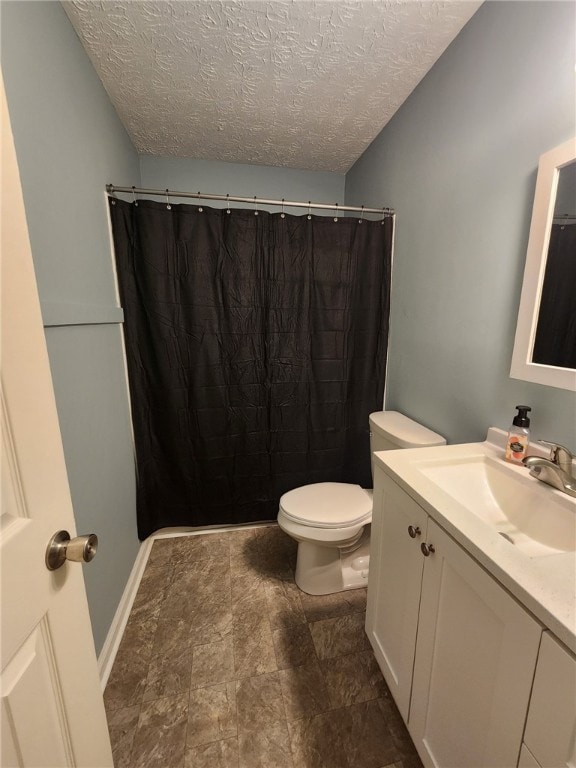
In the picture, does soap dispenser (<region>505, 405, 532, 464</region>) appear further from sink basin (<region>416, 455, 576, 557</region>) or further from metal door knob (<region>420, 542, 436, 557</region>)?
metal door knob (<region>420, 542, 436, 557</region>)

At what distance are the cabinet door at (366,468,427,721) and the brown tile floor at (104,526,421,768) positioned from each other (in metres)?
0.17

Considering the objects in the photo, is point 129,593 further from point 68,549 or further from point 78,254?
point 78,254

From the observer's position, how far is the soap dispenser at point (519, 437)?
36.9 inches

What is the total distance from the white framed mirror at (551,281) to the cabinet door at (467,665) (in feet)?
1.96

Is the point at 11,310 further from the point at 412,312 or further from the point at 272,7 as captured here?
the point at 412,312

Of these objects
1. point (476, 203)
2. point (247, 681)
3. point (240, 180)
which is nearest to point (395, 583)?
point (247, 681)

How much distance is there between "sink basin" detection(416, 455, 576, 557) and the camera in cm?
78

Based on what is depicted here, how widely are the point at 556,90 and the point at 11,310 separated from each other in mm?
1424

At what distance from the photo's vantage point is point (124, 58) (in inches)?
48.4

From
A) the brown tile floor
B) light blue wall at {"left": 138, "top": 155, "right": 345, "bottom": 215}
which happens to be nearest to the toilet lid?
the brown tile floor

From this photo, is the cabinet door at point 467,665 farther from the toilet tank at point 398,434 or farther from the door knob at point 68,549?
the door knob at point 68,549

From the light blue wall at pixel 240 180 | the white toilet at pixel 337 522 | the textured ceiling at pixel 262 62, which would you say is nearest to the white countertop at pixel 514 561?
the white toilet at pixel 337 522

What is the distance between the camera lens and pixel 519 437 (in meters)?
0.94

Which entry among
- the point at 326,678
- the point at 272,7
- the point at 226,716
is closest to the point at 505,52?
the point at 272,7
